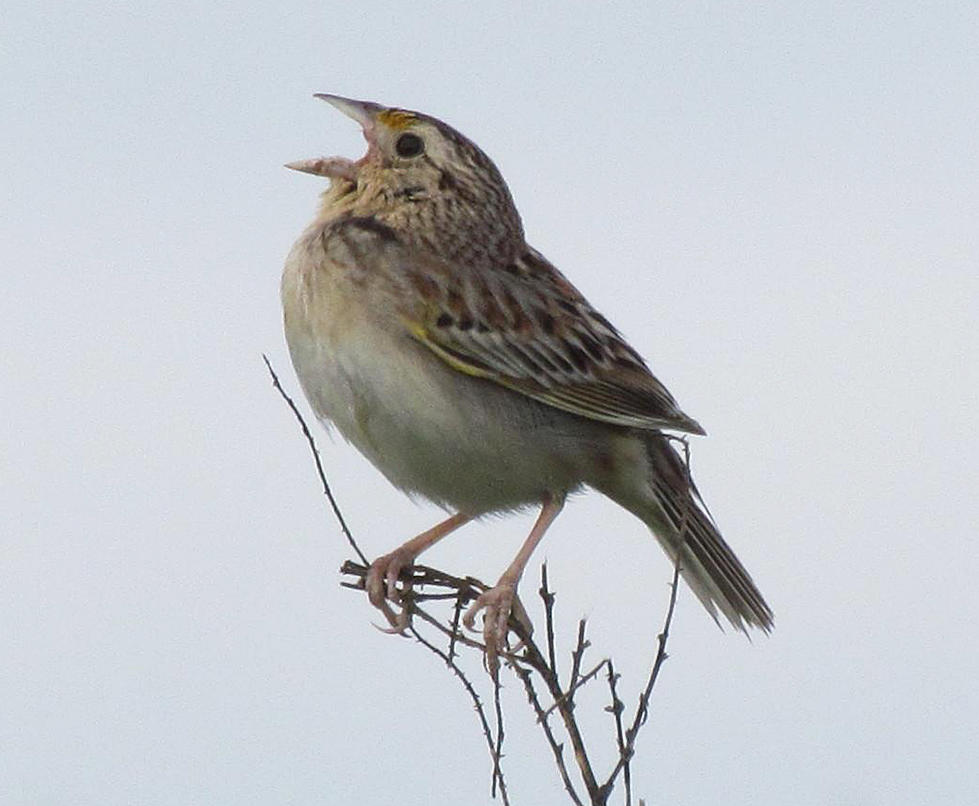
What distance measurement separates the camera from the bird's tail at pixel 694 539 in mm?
7191

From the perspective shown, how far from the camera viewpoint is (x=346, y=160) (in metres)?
7.50

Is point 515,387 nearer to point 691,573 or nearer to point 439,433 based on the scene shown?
point 439,433

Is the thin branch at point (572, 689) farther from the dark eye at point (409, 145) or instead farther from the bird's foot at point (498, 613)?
the dark eye at point (409, 145)

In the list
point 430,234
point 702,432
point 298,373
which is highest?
point 430,234

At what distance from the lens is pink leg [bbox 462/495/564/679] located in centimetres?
595

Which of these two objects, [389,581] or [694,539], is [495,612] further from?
[694,539]

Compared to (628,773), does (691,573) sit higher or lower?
higher

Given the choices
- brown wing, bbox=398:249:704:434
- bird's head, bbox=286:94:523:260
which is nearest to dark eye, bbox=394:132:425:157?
bird's head, bbox=286:94:523:260

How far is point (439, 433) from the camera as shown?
6656mm

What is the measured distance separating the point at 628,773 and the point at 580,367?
2.42 m

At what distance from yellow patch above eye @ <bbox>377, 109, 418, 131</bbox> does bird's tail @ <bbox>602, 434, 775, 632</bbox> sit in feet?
5.01

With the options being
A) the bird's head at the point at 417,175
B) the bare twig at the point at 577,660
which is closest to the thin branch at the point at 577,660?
the bare twig at the point at 577,660

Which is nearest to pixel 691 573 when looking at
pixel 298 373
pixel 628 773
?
pixel 298 373

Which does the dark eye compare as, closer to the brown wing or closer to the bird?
the bird
